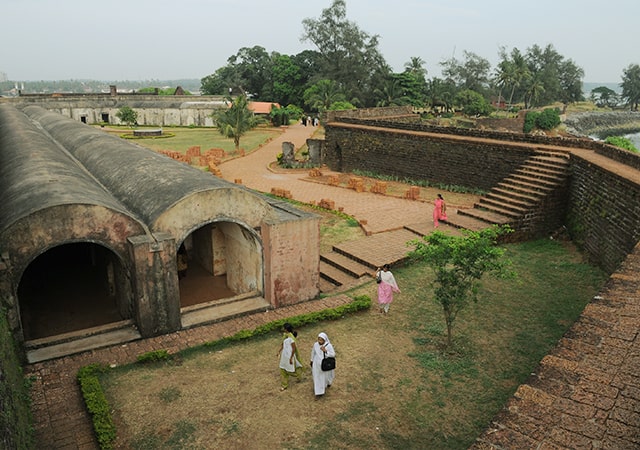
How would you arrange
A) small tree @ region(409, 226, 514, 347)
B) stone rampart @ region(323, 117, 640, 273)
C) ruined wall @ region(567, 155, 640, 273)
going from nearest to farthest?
small tree @ region(409, 226, 514, 347) < ruined wall @ region(567, 155, 640, 273) < stone rampart @ region(323, 117, 640, 273)

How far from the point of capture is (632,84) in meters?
87.9

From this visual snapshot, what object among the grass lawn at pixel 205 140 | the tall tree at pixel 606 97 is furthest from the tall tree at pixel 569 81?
the grass lawn at pixel 205 140

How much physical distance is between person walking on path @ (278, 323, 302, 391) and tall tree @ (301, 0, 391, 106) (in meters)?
49.5

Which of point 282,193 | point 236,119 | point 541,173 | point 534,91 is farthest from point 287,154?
point 534,91

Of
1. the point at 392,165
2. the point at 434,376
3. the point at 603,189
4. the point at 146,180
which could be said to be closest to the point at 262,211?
the point at 146,180

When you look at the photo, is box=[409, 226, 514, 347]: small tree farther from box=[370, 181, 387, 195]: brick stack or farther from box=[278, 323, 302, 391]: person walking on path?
box=[370, 181, 387, 195]: brick stack

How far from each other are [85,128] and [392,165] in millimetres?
12787

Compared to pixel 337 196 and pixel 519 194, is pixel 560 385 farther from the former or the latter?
pixel 337 196

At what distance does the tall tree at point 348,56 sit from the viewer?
55.6 metres

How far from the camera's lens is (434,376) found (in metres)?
7.77

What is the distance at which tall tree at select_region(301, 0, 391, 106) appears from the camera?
182 feet

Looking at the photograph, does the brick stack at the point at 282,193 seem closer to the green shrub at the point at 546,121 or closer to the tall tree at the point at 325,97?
the tall tree at the point at 325,97

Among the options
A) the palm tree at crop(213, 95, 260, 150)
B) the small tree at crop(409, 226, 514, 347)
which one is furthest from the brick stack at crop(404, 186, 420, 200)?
A: the palm tree at crop(213, 95, 260, 150)

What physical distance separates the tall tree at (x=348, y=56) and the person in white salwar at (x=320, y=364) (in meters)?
49.6
